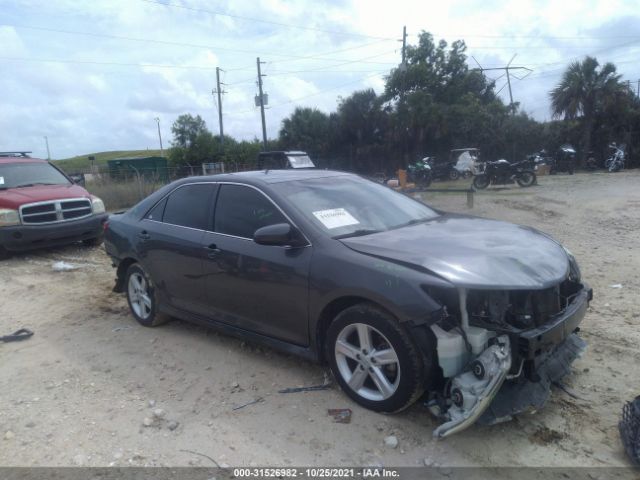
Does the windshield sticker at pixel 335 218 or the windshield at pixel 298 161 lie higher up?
the windshield at pixel 298 161

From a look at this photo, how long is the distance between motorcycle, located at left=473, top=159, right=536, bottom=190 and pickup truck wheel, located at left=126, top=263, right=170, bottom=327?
53.4 ft

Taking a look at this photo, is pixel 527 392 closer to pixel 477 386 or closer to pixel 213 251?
pixel 477 386

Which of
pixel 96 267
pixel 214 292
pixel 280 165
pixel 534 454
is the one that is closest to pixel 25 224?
pixel 96 267

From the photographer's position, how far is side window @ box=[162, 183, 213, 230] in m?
4.61

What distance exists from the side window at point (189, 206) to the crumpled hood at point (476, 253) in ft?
5.25

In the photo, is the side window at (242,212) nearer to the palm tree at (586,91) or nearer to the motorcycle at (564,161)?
the motorcycle at (564,161)

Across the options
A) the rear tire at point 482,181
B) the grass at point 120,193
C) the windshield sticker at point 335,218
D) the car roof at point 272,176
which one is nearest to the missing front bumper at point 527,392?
the windshield sticker at point 335,218

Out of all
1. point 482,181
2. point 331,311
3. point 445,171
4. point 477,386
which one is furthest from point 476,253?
point 445,171

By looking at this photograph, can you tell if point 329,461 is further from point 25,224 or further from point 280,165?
point 280,165

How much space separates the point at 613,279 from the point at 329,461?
4.63 metres

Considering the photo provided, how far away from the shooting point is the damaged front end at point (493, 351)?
291cm

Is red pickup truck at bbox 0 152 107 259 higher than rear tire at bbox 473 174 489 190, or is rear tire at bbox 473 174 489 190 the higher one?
red pickup truck at bbox 0 152 107 259

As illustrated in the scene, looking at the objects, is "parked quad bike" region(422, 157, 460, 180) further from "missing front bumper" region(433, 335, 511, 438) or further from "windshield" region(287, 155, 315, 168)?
"missing front bumper" region(433, 335, 511, 438)

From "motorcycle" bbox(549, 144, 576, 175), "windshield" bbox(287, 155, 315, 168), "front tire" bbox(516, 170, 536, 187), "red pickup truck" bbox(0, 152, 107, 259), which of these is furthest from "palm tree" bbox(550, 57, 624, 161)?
"red pickup truck" bbox(0, 152, 107, 259)
